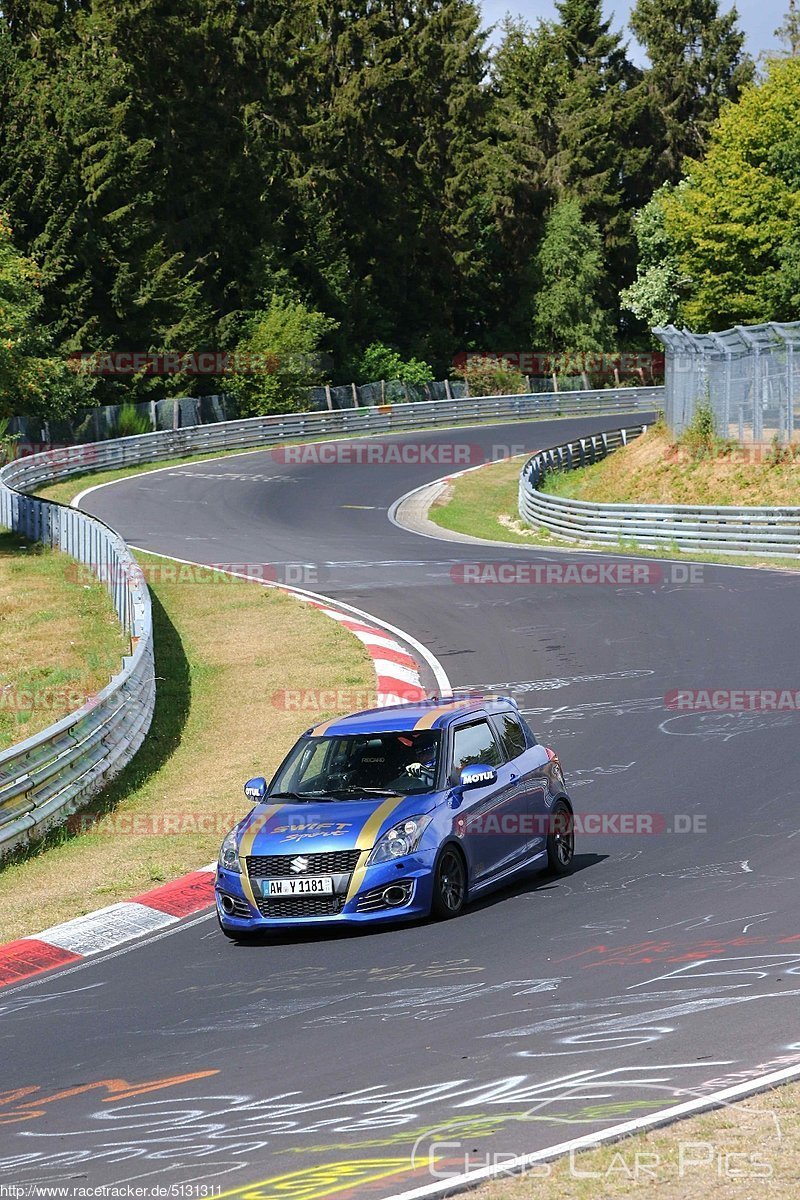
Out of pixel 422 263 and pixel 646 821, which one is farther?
pixel 422 263

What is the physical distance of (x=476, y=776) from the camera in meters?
11.6

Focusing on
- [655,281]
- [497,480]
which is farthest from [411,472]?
[655,281]

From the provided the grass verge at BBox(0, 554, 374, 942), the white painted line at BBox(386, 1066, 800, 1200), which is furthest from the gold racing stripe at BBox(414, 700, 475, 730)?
the white painted line at BBox(386, 1066, 800, 1200)

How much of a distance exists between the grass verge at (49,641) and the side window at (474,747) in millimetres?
8109

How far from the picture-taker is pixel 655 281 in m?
89.8

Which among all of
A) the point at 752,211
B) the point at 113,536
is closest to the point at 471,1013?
the point at 113,536

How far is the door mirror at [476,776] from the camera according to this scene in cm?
1155

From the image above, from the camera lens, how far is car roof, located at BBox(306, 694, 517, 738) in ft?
40.1

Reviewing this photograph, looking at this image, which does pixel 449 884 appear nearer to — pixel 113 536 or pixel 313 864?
pixel 313 864

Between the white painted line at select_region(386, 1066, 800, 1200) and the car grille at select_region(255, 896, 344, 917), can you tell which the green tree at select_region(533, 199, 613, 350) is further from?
the white painted line at select_region(386, 1066, 800, 1200)

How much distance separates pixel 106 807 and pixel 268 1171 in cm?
1046

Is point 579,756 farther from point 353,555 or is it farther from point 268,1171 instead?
point 353,555

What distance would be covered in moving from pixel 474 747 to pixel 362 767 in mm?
916

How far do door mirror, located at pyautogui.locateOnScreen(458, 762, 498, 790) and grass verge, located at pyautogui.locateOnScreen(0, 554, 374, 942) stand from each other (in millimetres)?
3347
